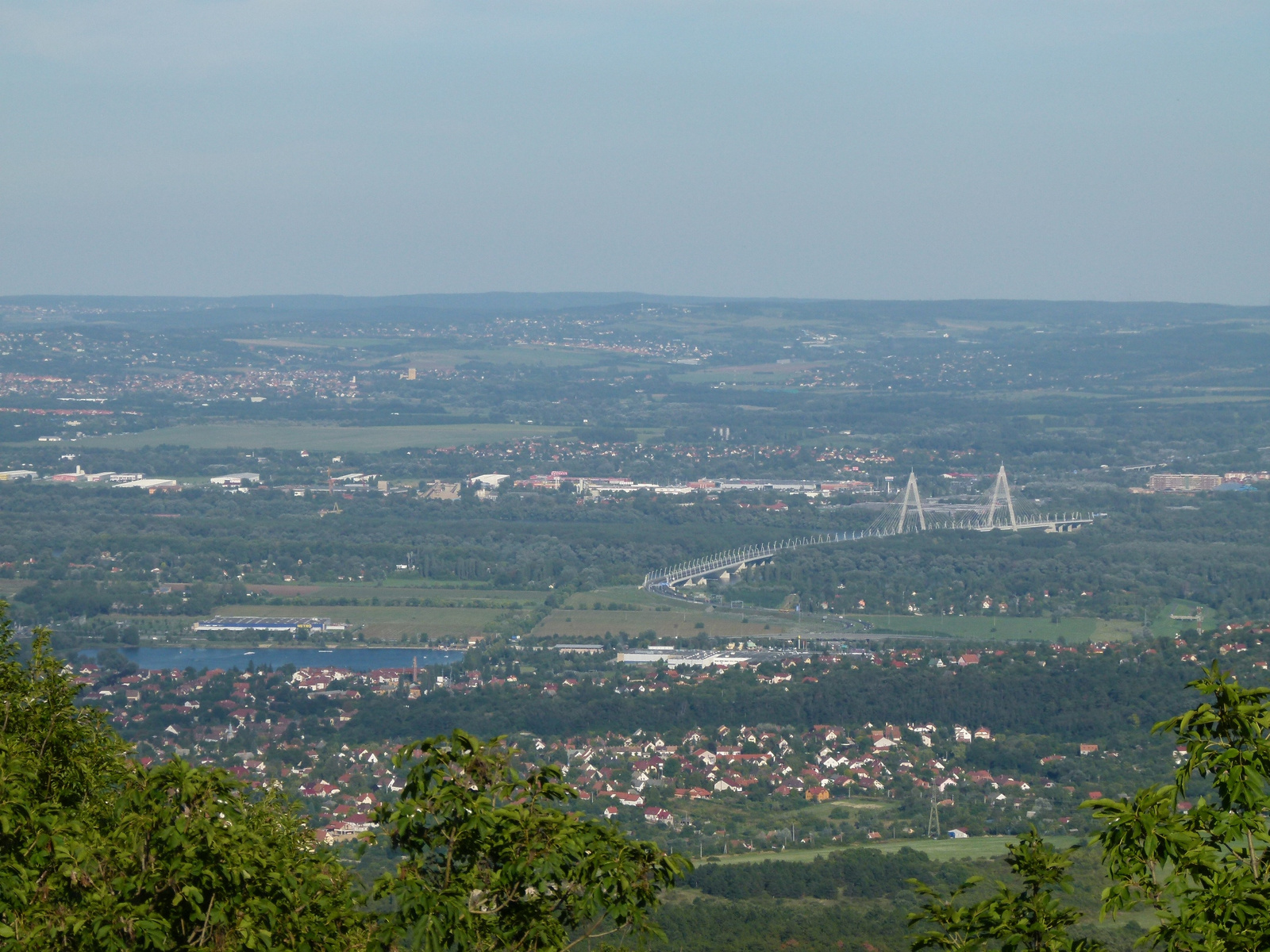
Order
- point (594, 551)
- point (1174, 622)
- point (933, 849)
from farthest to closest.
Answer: point (594, 551) → point (1174, 622) → point (933, 849)

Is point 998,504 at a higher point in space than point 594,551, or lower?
higher

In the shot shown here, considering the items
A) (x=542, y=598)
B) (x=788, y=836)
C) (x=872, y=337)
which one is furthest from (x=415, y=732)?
(x=872, y=337)

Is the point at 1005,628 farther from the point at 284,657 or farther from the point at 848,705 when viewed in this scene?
the point at 284,657

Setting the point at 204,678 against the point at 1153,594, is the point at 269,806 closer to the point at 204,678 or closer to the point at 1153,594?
the point at 204,678

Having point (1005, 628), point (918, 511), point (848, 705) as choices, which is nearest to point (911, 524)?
point (918, 511)

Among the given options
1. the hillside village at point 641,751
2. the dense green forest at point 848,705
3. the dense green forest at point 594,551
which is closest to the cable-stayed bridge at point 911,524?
the dense green forest at point 594,551

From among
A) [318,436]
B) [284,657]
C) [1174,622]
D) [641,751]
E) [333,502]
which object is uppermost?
[641,751]
